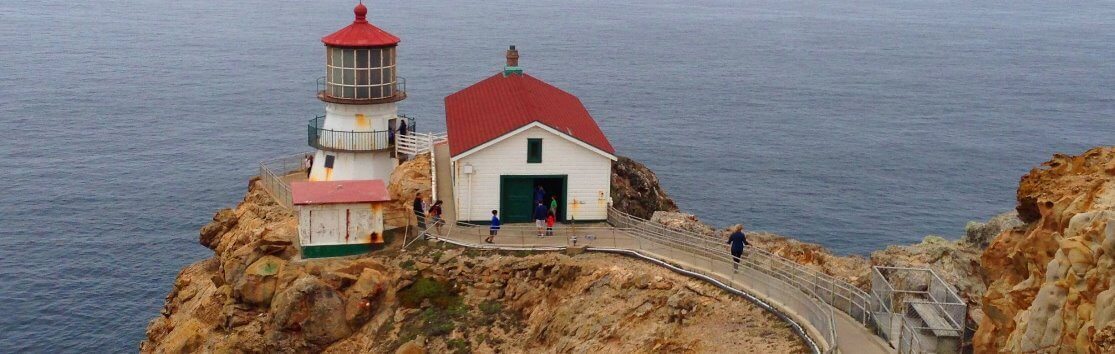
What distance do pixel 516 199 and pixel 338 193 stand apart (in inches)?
205

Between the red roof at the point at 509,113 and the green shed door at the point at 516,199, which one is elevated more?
the red roof at the point at 509,113

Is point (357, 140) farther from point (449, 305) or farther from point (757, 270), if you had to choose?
point (757, 270)

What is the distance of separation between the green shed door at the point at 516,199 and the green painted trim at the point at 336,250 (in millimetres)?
3885

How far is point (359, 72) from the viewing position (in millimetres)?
43406

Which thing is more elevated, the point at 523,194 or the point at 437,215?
the point at 523,194

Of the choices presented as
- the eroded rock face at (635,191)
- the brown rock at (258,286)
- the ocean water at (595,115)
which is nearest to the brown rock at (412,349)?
the brown rock at (258,286)

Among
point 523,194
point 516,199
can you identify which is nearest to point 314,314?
point 516,199

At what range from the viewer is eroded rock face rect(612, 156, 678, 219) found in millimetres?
39469

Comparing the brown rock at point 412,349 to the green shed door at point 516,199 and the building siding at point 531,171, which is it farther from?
the green shed door at point 516,199

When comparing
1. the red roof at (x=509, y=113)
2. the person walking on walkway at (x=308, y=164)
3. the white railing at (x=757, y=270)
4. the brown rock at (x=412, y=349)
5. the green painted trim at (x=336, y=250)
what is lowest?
the brown rock at (x=412, y=349)

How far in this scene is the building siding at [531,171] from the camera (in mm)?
35156

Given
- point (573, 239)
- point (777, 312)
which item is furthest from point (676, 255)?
point (777, 312)

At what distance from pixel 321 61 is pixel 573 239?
97.3m

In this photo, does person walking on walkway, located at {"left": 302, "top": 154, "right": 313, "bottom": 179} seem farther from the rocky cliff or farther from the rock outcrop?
the rock outcrop
